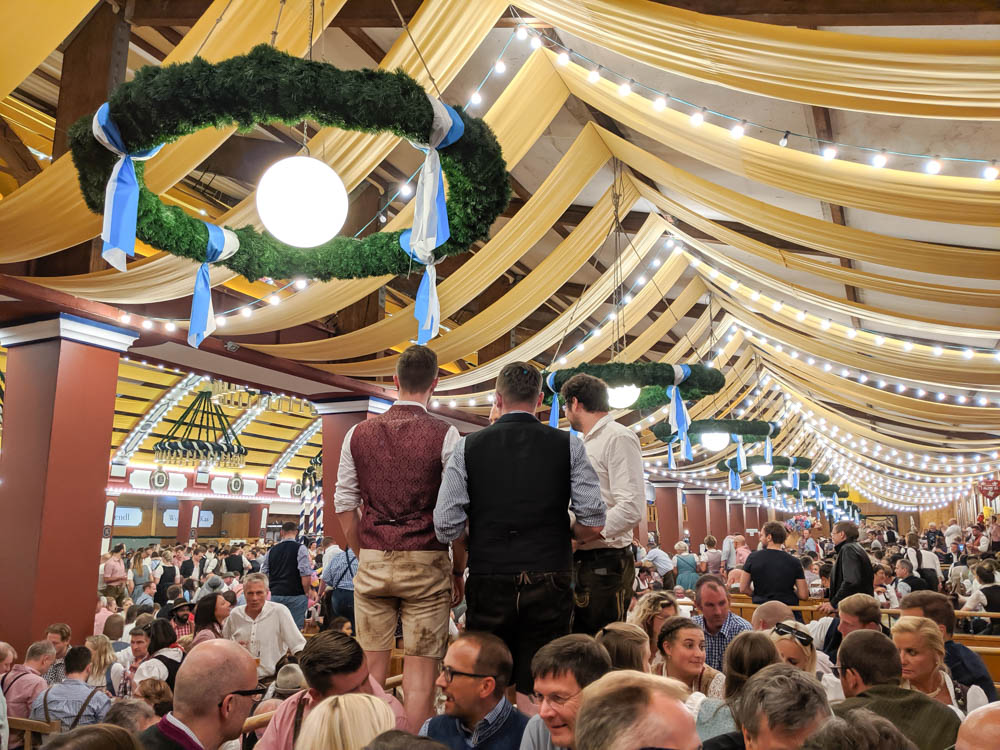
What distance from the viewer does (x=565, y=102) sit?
6.24m

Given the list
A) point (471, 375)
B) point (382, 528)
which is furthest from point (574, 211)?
point (382, 528)

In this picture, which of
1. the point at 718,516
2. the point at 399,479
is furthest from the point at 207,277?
the point at 718,516

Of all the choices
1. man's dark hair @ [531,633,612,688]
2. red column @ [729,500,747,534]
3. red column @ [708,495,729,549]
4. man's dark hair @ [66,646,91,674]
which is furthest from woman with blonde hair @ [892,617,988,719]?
red column @ [729,500,747,534]

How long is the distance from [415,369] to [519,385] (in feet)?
1.23

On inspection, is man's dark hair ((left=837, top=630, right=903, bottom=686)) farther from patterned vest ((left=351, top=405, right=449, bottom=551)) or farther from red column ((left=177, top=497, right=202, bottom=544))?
red column ((left=177, top=497, right=202, bottom=544))

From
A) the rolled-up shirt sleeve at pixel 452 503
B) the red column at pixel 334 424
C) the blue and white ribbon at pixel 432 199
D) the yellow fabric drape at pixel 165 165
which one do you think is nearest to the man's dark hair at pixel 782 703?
the rolled-up shirt sleeve at pixel 452 503

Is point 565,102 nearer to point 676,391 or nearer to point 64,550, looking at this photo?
point 676,391

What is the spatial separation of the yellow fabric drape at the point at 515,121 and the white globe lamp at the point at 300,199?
1.96 m

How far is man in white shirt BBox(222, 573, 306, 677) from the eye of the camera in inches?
203

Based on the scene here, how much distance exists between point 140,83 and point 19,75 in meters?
1.73

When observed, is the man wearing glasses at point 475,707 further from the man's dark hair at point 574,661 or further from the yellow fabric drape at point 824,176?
the yellow fabric drape at point 824,176

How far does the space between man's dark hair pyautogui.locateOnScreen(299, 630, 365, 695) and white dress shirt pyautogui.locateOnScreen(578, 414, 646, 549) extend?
96 centimetres

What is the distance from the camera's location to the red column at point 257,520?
24.0 meters

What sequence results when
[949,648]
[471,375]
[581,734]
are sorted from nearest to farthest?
[581,734] < [949,648] < [471,375]
